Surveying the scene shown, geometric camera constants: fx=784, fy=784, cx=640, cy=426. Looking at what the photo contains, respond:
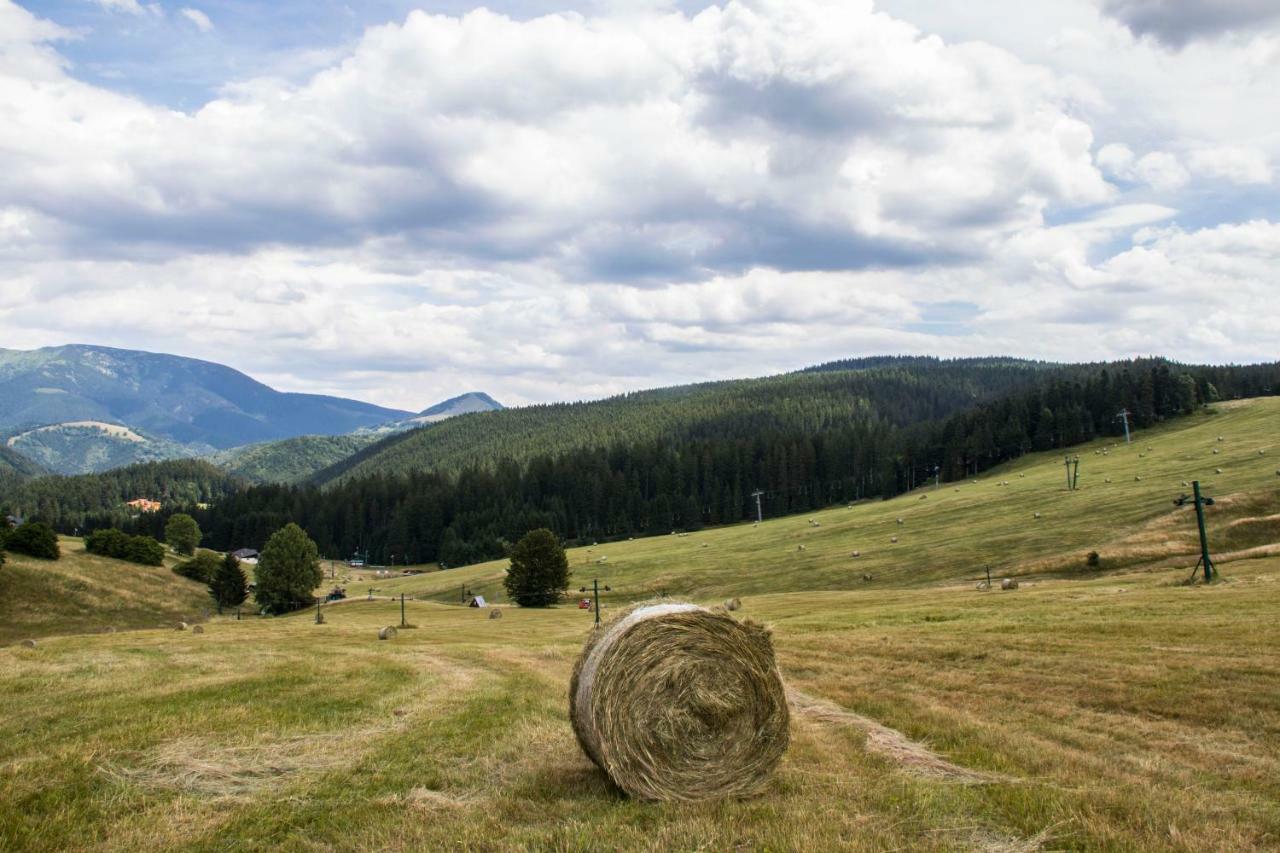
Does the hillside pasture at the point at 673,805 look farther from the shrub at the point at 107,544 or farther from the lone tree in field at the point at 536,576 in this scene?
the shrub at the point at 107,544

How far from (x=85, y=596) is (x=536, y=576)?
1872 inches

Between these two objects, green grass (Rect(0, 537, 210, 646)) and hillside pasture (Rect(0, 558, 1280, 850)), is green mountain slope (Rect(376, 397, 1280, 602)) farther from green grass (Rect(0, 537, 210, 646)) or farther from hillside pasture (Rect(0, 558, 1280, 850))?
hillside pasture (Rect(0, 558, 1280, 850))

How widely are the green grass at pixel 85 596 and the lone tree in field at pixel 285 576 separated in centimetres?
790

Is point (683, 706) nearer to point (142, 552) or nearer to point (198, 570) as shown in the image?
point (198, 570)

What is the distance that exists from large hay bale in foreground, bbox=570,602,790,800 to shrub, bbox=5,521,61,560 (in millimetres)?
100081

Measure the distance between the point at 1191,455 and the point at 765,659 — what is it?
346 ft

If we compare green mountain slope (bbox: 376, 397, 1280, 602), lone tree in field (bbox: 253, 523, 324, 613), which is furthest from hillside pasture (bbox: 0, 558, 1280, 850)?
lone tree in field (bbox: 253, 523, 324, 613)

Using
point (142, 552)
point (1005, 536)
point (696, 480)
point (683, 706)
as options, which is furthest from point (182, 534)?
point (683, 706)

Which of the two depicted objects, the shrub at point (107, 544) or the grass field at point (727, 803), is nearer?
the grass field at point (727, 803)

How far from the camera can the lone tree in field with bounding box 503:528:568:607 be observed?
82.3m

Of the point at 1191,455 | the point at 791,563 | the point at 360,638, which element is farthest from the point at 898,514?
the point at 360,638

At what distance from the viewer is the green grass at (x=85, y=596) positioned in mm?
74938

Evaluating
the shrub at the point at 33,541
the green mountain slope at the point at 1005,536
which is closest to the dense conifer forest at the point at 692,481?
the green mountain slope at the point at 1005,536

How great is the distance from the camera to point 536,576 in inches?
3238
